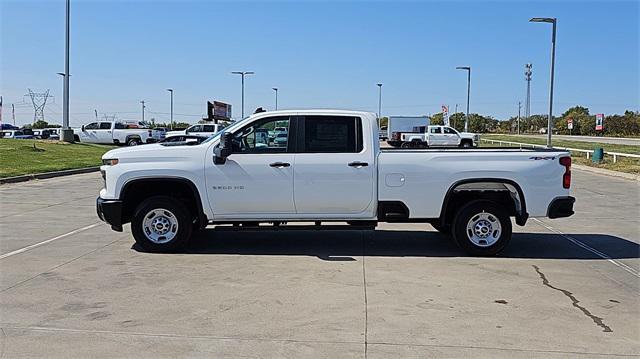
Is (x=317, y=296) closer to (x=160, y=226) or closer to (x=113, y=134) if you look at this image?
(x=160, y=226)

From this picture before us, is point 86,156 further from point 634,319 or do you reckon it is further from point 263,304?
point 634,319

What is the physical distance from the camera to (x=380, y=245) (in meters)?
9.35

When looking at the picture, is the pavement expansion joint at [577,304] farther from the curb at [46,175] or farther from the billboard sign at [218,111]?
the billboard sign at [218,111]

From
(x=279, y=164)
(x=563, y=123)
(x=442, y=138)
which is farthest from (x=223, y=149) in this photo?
(x=563, y=123)

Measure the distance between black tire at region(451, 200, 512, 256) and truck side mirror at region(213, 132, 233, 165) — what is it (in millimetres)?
3159

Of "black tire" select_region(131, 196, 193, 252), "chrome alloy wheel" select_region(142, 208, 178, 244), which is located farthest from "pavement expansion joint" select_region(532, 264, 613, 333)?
"chrome alloy wheel" select_region(142, 208, 178, 244)

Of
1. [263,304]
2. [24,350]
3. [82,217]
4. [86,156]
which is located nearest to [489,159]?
[263,304]

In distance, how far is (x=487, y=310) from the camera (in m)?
6.11

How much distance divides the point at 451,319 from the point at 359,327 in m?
0.89

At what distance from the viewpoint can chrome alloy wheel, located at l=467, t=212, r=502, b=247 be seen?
8570 mm

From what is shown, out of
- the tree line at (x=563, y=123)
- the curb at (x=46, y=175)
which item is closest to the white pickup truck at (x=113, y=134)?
the curb at (x=46, y=175)

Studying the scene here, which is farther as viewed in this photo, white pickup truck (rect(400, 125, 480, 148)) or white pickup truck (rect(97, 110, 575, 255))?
white pickup truck (rect(400, 125, 480, 148))

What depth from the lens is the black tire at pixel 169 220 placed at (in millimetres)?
8531

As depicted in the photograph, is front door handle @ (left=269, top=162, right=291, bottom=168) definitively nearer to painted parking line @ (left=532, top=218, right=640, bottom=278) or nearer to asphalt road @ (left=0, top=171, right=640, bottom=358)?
asphalt road @ (left=0, top=171, right=640, bottom=358)
